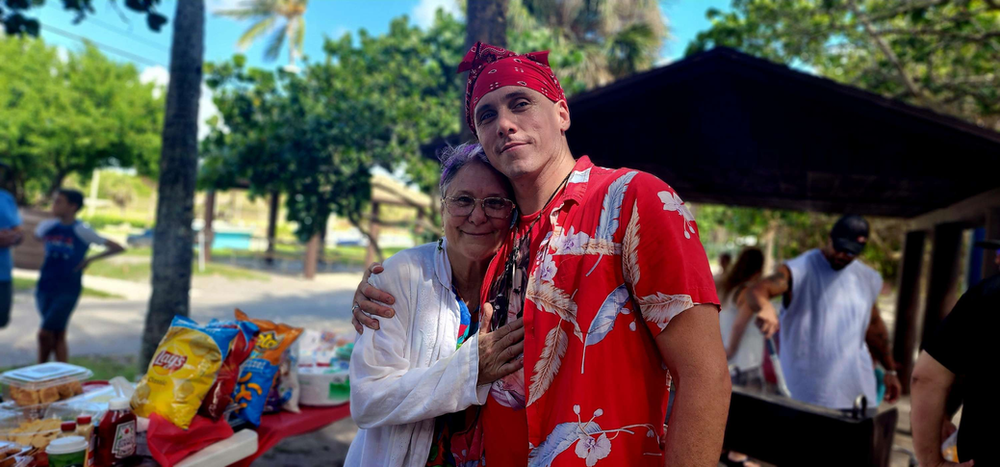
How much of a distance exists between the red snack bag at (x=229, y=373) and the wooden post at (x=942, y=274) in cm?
688

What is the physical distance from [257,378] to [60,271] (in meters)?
4.05

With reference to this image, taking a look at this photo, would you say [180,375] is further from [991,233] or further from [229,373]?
[991,233]

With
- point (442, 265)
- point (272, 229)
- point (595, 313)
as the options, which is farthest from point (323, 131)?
point (272, 229)

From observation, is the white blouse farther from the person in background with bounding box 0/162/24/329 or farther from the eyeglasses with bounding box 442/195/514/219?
the person in background with bounding box 0/162/24/329

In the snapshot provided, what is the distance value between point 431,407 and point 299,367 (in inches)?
74.4

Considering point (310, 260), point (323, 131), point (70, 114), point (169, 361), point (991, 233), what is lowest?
point (310, 260)

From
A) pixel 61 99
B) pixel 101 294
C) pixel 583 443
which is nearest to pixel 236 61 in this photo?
pixel 101 294

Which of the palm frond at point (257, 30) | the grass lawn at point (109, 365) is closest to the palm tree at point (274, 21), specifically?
the palm frond at point (257, 30)

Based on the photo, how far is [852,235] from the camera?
374 cm

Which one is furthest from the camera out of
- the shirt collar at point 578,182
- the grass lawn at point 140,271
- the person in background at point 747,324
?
the grass lawn at point 140,271

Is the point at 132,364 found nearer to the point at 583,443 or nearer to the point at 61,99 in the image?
the point at 583,443

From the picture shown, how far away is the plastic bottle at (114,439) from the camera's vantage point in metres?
2.04

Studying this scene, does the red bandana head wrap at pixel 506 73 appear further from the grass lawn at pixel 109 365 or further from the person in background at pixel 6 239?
the grass lawn at pixel 109 365

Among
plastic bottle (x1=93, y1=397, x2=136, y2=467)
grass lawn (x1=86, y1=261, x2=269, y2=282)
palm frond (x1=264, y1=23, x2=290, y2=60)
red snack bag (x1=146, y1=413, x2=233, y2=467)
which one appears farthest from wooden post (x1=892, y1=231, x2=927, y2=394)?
palm frond (x1=264, y1=23, x2=290, y2=60)
